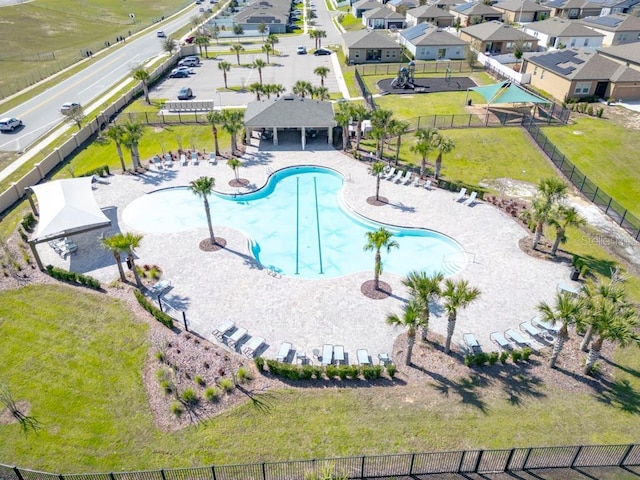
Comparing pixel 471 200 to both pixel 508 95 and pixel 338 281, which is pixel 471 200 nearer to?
pixel 338 281

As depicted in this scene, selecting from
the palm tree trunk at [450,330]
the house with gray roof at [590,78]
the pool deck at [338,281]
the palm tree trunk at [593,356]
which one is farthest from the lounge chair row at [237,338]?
the house with gray roof at [590,78]

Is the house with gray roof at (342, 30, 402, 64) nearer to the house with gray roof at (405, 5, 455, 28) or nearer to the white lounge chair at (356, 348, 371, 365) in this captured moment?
the house with gray roof at (405, 5, 455, 28)

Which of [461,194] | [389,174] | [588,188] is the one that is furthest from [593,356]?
[389,174]

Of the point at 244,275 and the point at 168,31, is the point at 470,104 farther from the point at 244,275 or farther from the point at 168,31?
the point at 168,31

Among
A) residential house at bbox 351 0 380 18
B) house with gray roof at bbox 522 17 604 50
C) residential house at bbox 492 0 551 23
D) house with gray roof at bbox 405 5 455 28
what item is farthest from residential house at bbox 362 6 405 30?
house with gray roof at bbox 522 17 604 50

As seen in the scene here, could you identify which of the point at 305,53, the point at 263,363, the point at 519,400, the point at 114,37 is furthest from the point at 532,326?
the point at 114,37

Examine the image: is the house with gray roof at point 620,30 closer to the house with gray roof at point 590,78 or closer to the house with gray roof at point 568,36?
the house with gray roof at point 568,36
